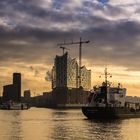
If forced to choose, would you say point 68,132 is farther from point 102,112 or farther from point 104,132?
point 102,112

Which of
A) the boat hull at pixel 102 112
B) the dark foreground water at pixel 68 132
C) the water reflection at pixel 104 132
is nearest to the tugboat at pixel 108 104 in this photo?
the boat hull at pixel 102 112

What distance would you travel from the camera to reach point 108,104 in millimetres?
154375

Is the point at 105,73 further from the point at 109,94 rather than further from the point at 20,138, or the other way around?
the point at 20,138

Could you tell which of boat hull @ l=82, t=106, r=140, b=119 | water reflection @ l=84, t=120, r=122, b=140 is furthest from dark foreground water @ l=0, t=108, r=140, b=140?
boat hull @ l=82, t=106, r=140, b=119

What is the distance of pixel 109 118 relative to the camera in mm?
147750

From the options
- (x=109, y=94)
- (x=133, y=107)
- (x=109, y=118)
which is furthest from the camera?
(x=133, y=107)

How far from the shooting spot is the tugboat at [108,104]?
485ft

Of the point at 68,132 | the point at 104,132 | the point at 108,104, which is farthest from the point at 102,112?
the point at 68,132

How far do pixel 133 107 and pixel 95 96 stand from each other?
19.7 metres

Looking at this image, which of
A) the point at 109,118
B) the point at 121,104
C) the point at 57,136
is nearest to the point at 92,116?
the point at 109,118

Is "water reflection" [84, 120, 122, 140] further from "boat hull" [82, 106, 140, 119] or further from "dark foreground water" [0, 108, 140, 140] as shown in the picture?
"boat hull" [82, 106, 140, 119]

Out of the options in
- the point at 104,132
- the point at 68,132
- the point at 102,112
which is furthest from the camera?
the point at 102,112

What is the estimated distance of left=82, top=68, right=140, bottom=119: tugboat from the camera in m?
148

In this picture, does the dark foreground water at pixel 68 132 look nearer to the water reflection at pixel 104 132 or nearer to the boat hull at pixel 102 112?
the water reflection at pixel 104 132
